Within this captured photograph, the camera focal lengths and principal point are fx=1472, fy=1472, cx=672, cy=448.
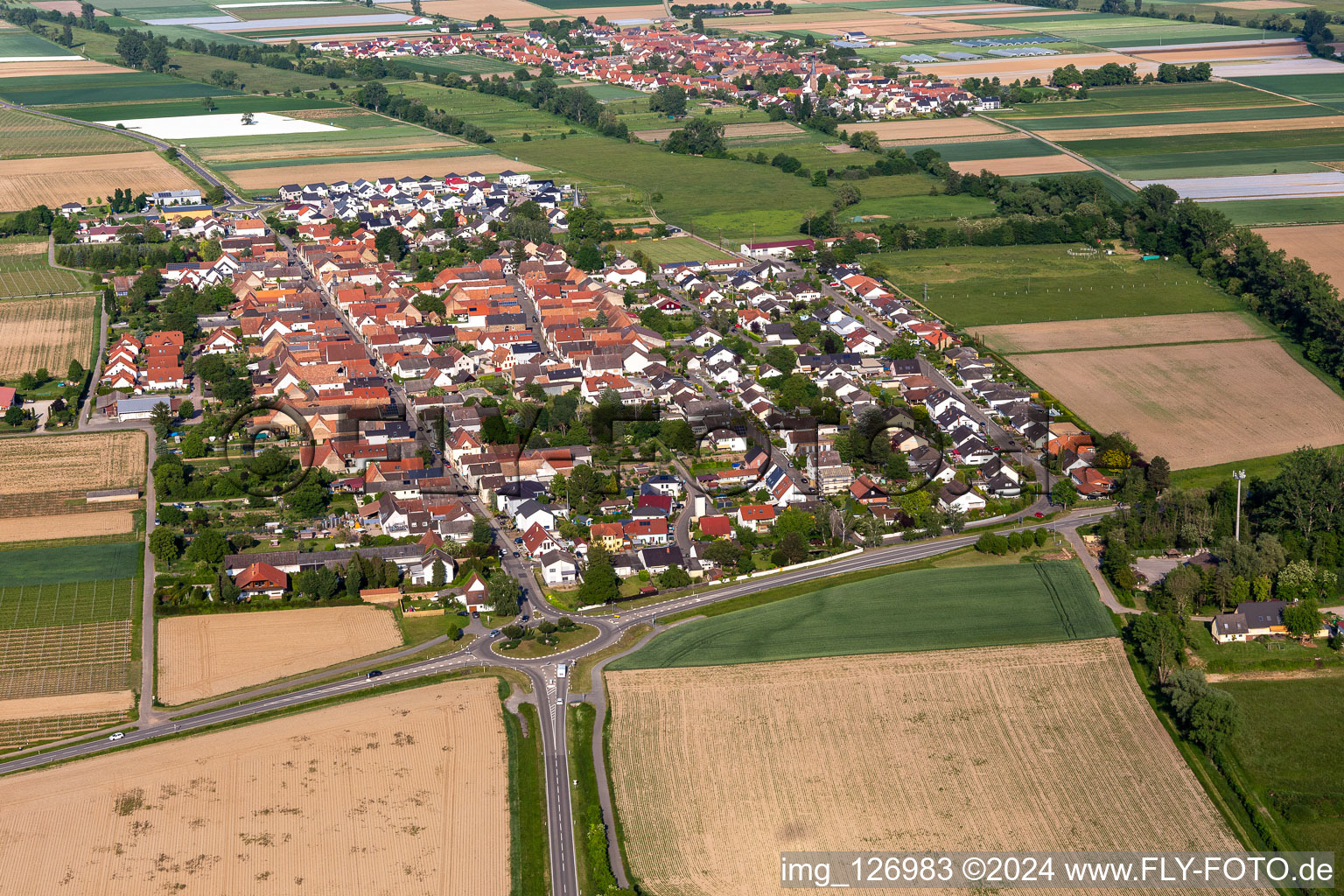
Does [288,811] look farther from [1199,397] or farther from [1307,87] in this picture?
[1307,87]

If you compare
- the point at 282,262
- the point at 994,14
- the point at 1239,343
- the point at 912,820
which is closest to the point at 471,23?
the point at 994,14

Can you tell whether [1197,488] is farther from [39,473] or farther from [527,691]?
[39,473]

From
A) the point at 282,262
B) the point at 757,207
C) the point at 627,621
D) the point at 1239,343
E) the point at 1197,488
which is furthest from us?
the point at 757,207

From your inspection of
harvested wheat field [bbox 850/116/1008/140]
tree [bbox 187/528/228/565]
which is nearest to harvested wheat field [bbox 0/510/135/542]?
tree [bbox 187/528/228/565]

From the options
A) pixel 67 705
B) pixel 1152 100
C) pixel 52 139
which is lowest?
pixel 67 705

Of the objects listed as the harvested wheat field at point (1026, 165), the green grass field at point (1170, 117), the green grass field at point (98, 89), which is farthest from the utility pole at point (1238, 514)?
the green grass field at point (98, 89)

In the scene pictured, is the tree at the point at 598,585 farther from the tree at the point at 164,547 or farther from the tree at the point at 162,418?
the tree at the point at 162,418

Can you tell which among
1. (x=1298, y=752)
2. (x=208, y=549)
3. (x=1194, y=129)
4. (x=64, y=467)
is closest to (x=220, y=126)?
(x=64, y=467)
